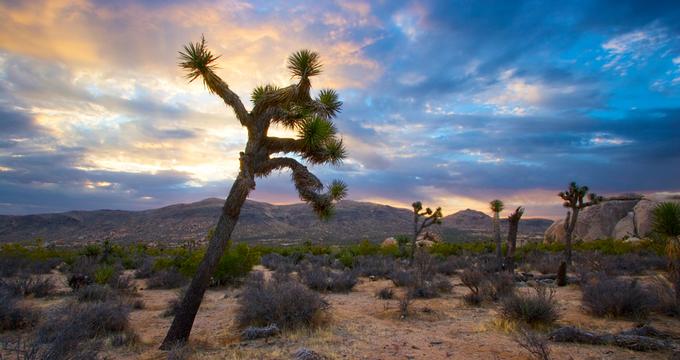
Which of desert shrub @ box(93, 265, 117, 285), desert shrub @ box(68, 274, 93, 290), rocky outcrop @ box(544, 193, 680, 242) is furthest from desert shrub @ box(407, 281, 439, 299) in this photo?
rocky outcrop @ box(544, 193, 680, 242)

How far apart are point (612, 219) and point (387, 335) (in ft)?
163

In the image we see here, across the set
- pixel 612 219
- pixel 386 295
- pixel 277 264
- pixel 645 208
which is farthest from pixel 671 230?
pixel 612 219

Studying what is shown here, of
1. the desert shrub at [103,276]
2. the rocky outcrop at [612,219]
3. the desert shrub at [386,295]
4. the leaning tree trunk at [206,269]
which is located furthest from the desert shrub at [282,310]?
the rocky outcrop at [612,219]

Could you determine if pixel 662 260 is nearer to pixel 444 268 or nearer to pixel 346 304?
pixel 444 268

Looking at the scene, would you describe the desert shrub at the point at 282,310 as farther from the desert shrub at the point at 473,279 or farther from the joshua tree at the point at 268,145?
the desert shrub at the point at 473,279

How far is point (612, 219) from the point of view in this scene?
4556 cm

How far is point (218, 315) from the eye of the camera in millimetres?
10742

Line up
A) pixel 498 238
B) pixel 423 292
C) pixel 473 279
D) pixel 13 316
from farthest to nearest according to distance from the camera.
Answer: pixel 498 238
pixel 423 292
pixel 473 279
pixel 13 316

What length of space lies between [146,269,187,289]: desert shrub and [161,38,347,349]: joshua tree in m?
9.82

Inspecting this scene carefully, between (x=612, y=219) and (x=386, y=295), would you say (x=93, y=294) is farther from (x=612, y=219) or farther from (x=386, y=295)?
(x=612, y=219)

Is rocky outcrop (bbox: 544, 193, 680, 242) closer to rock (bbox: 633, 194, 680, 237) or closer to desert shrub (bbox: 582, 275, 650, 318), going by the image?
rock (bbox: 633, 194, 680, 237)

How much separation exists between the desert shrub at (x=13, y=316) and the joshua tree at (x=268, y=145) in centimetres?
420

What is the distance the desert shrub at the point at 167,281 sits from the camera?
53.7 ft

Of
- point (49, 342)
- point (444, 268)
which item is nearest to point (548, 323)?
point (49, 342)
